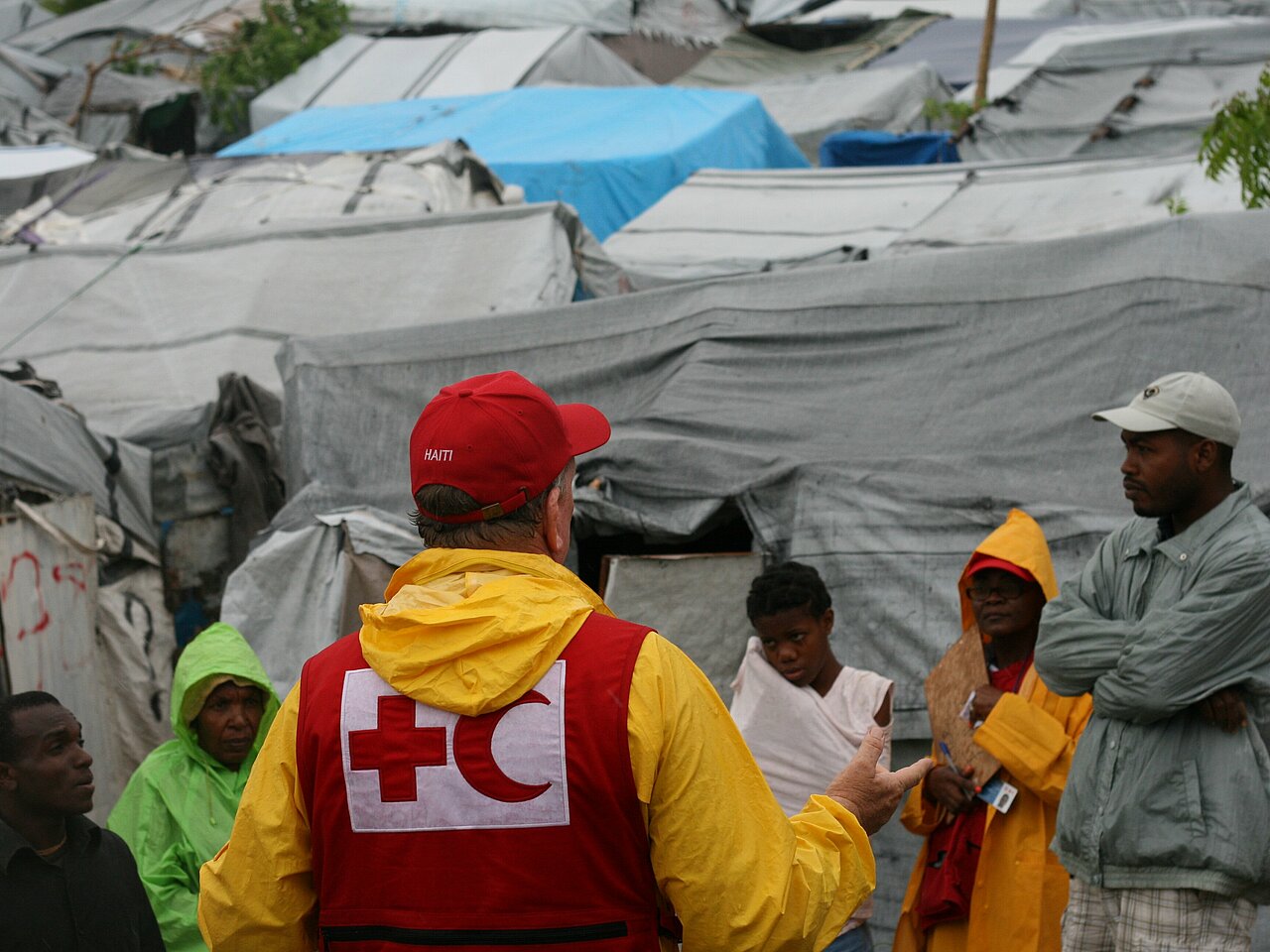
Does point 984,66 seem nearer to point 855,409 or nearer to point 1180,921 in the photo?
point 855,409

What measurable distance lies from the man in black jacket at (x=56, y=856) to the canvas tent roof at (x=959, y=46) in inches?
703

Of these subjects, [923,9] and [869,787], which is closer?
[869,787]

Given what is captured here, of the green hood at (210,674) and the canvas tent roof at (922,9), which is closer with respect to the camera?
the green hood at (210,674)

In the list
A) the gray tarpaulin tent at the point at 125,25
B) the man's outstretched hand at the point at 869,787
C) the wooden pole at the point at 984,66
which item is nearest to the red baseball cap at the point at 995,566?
the man's outstretched hand at the point at 869,787

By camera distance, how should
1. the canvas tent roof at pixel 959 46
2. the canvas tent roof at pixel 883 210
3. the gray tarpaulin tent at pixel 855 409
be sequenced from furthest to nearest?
the canvas tent roof at pixel 959 46
the canvas tent roof at pixel 883 210
the gray tarpaulin tent at pixel 855 409

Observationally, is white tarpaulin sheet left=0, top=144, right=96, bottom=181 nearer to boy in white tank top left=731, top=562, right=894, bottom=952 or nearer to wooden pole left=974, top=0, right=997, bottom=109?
wooden pole left=974, top=0, right=997, bottom=109

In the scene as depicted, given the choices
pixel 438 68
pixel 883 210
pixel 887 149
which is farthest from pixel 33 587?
pixel 438 68

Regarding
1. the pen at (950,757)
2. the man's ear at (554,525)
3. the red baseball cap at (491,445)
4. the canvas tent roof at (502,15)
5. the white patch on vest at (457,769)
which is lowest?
the canvas tent roof at (502,15)

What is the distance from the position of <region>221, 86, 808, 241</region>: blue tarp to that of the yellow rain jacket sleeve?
10.1m

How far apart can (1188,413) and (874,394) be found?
206 cm

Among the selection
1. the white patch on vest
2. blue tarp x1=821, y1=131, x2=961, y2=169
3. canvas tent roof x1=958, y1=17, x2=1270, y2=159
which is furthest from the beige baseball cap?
blue tarp x1=821, y1=131, x2=961, y2=169

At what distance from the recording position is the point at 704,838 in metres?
2.02

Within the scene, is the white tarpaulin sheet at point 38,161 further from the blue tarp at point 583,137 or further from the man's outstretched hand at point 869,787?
the man's outstretched hand at point 869,787

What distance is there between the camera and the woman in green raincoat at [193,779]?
13.7 feet
